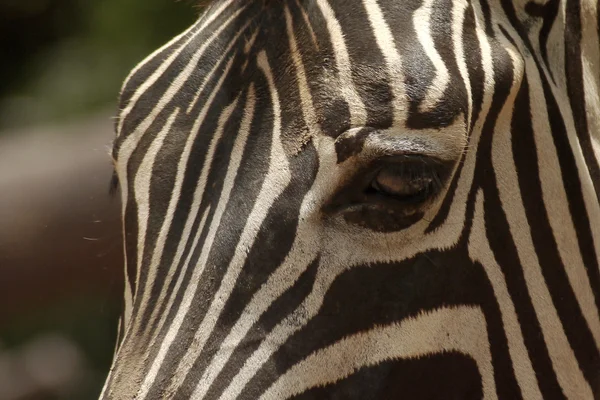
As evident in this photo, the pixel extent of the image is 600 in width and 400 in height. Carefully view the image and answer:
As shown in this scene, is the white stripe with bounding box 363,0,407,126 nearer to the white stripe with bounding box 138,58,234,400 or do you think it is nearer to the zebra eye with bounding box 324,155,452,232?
the zebra eye with bounding box 324,155,452,232

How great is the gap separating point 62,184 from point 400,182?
280 centimetres

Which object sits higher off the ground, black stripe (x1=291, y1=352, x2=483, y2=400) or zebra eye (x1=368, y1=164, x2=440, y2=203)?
zebra eye (x1=368, y1=164, x2=440, y2=203)

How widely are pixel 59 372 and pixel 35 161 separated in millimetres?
2318

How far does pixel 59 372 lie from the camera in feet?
20.8

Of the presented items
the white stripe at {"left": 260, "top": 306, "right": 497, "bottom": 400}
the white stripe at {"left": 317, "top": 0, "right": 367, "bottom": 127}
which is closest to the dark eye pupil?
the white stripe at {"left": 317, "top": 0, "right": 367, "bottom": 127}

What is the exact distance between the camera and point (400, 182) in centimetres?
176

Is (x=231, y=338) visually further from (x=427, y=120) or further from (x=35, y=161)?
(x=35, y=161)

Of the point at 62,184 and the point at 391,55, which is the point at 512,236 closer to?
the point at 391,55

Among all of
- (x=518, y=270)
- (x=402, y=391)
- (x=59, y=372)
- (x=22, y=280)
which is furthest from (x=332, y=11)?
(x=59, y=372)

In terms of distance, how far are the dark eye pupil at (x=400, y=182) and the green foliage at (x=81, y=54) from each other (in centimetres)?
390

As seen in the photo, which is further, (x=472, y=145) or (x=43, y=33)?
(x=43, y=33)

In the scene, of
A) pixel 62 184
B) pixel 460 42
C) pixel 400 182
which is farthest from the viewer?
pixel 62 184

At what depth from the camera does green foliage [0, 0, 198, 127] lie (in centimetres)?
588

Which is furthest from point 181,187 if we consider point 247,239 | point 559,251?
point 559,251
